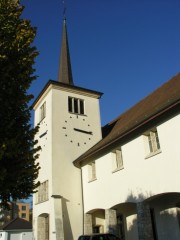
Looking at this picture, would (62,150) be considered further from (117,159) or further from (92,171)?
(117,159)

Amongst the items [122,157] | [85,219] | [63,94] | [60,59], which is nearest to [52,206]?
[85,219]

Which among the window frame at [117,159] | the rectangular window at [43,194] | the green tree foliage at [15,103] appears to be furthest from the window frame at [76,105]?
the green tree foliage at [15,103]

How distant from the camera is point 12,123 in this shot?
921 centimetres

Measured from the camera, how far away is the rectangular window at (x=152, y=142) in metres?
15.4

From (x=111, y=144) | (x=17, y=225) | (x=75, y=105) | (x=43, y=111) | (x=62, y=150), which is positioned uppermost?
(x=75, y=105)

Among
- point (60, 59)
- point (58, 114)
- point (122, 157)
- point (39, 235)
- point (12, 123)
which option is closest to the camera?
point (12, 123)

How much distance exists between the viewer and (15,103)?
972 centimetres

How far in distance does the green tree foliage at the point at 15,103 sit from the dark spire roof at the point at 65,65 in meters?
17.1

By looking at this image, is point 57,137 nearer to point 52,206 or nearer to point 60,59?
point 52,206

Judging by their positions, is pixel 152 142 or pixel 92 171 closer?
pixel 152 142

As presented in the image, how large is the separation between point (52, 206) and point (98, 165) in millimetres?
4280

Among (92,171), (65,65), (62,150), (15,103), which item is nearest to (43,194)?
(62,150)

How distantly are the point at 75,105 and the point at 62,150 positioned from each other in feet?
15.6

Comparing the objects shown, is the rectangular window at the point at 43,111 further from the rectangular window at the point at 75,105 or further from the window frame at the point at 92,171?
the window frame at the point at 92,171
